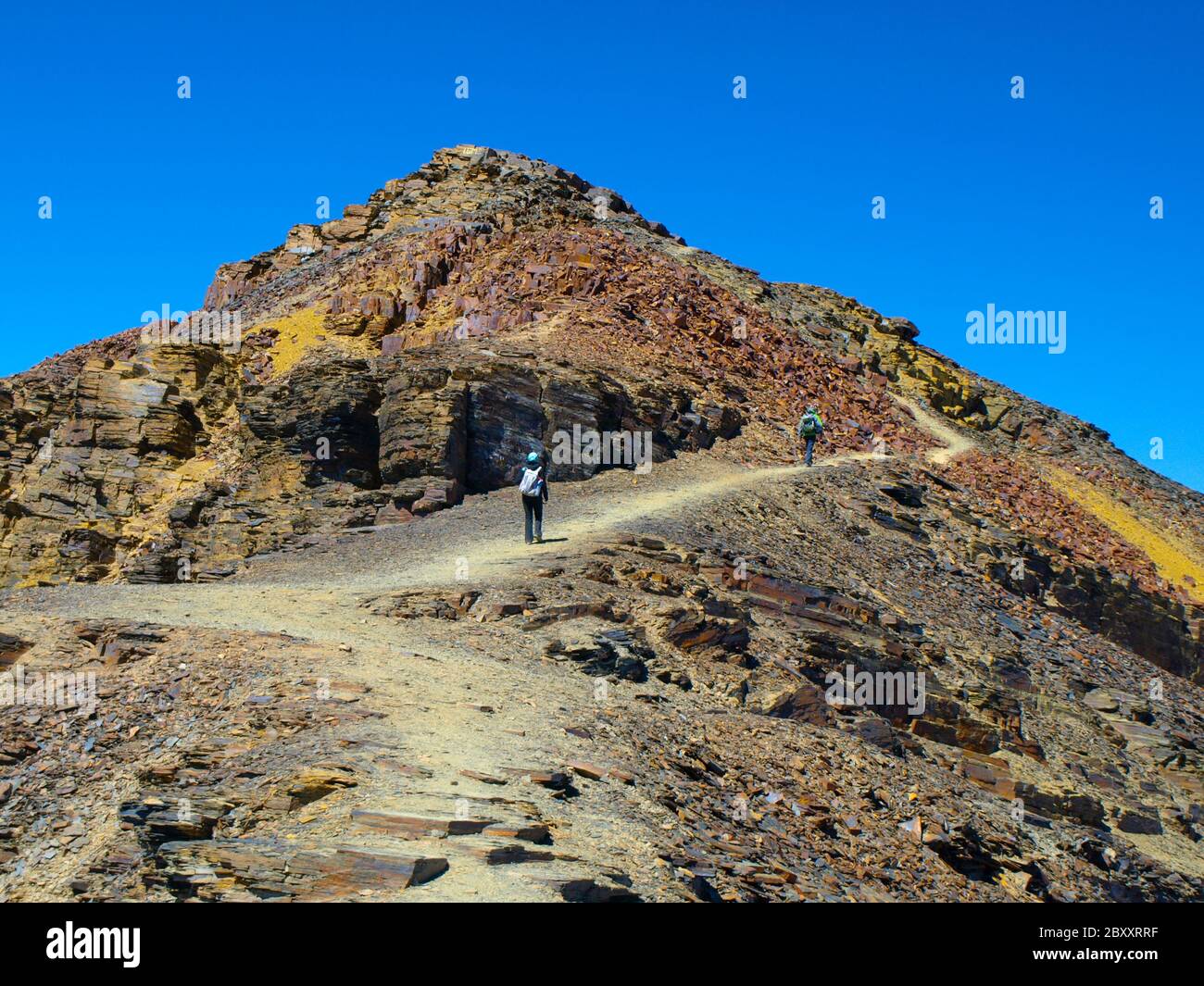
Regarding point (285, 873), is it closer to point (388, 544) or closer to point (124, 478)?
point (388, 544)

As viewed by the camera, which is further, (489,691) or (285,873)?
(489,691)

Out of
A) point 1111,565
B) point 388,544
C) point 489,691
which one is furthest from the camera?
point 1111,565

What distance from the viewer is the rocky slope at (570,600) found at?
32.1ft

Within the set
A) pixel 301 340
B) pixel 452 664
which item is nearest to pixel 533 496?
pixel 452 664

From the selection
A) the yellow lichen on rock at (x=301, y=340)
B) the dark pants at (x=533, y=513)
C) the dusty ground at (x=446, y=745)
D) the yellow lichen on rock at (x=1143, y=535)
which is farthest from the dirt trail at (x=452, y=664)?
the yellow lichen on rock at (x=1143, y=535)

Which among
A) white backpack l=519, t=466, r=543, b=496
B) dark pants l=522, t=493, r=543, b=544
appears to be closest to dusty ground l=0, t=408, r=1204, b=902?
dark pants l=522, t=493, r=543, b=544

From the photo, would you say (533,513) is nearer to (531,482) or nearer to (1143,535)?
(531,482)

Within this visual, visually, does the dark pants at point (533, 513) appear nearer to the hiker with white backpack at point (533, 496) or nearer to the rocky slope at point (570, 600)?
the hiker with white backpack at point (533, 496)

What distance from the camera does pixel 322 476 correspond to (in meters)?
24.2

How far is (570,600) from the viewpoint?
1675cm

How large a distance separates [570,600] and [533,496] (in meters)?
3.72

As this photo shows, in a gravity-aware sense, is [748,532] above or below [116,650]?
above

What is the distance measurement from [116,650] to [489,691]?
13.9ft
